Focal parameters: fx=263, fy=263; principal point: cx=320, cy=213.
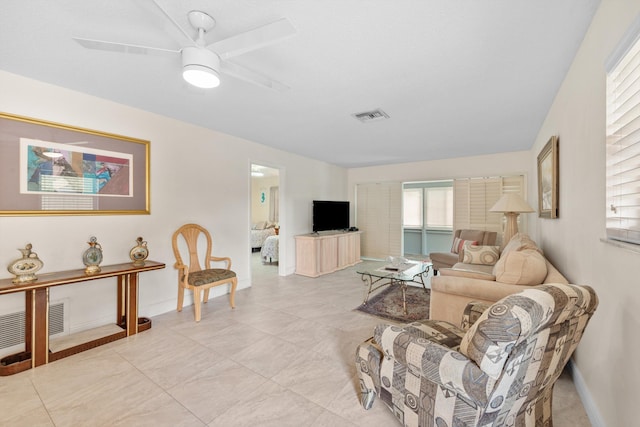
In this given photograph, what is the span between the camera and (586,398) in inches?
64.6

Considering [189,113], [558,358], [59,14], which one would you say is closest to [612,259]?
[558,358]

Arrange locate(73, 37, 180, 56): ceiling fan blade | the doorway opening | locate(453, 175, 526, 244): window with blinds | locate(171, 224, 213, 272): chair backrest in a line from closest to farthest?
1. locate(73, 37, 180, 56): ceiling fan blade
2. locate(171, 224, 213, 272): chair backrest
3. locate(453, 175, 526, 244): window with blinds
4. the doorway opening

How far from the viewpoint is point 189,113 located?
3.03 m

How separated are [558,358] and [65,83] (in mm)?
3974

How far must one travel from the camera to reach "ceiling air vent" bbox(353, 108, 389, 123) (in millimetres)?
2951

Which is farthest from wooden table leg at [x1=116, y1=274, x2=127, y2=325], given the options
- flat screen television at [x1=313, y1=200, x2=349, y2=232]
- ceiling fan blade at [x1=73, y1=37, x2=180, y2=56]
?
flat screen television at [x1=313, y1=200, x2=349, y2=232]

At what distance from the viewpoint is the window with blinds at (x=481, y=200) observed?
5.09 m

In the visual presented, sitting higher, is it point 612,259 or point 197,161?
point 197,161

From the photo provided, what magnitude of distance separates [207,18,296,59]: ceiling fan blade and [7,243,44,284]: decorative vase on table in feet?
7.00

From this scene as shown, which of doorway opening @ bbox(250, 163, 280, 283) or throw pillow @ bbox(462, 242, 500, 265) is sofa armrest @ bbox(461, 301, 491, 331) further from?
doorway opening @ bbox(250, 163, 280, 283)

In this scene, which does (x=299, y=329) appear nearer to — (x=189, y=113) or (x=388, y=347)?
(x=388, y=347)

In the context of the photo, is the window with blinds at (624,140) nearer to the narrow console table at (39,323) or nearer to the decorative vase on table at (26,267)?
the narrow console table at (39,323)

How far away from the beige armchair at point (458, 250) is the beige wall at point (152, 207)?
3.14m

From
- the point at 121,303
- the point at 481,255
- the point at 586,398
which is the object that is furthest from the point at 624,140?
the point at 121,303
